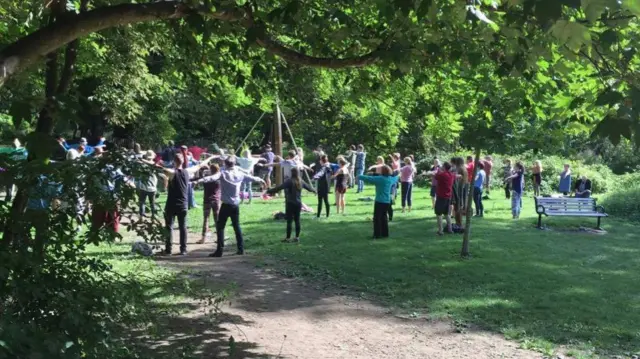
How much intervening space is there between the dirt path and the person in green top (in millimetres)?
4501

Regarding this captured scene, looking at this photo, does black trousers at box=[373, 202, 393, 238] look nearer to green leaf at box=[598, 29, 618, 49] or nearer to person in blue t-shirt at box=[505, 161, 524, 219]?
person in blue t-shirt at box=[505, 161, 524, 219]

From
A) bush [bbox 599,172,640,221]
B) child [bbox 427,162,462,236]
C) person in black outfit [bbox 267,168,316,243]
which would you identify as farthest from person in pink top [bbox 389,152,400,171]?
person in black outfit [bbox 267,168,316,243]

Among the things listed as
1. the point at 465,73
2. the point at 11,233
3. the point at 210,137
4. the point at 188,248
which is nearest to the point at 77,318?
the point at 11,233

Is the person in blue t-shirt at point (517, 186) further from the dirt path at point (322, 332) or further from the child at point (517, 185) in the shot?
the dirt path at point (322, 332)

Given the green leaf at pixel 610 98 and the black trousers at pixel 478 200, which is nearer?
the green leaf at pixel 610 98

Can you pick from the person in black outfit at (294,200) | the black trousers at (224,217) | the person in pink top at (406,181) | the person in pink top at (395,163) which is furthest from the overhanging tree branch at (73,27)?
the person in pink top at (395,163)

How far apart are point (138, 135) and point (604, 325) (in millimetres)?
30488

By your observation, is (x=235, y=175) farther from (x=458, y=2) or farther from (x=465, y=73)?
(x=458, y=2)

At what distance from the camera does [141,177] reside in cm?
423

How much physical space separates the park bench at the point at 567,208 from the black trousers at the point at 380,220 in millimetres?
5059

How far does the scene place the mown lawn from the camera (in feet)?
24.1

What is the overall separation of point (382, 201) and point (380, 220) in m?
0.41

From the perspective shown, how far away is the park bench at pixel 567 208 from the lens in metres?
16.1

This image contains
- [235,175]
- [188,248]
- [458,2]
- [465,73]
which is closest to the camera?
[458,2]
